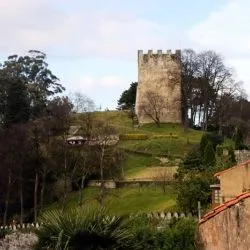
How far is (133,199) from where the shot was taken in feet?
183

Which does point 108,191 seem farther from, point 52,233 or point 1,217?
point 52,233

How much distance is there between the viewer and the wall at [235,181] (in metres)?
29.2

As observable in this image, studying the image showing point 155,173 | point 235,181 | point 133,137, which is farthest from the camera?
point 133,137

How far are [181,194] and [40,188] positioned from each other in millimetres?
21860

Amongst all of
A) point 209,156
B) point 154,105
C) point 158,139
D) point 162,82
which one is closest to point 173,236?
point 209,156

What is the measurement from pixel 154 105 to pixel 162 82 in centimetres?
340

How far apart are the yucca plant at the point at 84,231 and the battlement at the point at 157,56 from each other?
72310 millimetres

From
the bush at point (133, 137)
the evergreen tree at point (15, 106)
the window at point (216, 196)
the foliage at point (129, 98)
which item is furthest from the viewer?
the foliage at point (129, 98)

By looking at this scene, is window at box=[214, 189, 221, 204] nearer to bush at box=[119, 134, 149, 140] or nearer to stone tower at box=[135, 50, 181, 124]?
bush at box=[119, 134, 149, 140]

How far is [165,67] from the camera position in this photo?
94000 mm

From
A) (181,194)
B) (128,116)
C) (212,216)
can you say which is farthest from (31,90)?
(212,216)

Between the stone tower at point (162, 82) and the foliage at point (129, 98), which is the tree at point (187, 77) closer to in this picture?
the stone tower at point (162, 82)

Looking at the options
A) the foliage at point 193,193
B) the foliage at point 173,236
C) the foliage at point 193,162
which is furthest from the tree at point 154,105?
the foliage at point 173,236

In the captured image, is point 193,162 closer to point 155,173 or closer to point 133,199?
point 133,199
